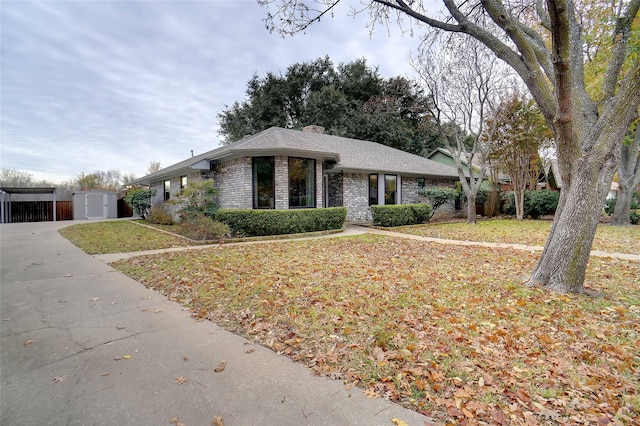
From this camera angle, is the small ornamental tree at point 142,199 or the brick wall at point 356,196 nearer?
the brick wall at point 356,196

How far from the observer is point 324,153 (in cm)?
1221

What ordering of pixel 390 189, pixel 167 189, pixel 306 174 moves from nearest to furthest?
pixel 306 174, pixel 390 189, pixel 167 189

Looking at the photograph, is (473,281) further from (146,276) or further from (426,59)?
(426,59)

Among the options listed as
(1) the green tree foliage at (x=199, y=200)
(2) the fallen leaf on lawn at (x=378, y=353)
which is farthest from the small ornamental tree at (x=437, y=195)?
(2) the fallen leaf on lawn at (x=378, y=353)

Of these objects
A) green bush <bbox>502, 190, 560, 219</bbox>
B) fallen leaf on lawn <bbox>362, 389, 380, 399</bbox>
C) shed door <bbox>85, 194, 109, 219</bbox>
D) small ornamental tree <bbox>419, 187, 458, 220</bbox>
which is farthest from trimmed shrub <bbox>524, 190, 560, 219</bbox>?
shed door <bbox>85, 194, 109, 219</bbox>

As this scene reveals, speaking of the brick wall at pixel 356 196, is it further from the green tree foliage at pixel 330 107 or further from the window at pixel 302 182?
the green tree foliage at pixel 330 107

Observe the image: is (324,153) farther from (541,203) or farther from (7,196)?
(7,196)

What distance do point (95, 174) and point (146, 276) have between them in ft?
109

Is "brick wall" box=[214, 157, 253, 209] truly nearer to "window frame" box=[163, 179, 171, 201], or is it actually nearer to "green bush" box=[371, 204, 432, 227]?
"green bush" box=[371, 204, 432, 227]

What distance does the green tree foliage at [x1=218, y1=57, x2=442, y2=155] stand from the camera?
82.1 feet

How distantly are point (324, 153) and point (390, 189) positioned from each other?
557 cm

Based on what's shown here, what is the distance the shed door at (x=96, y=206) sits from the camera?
887 inches

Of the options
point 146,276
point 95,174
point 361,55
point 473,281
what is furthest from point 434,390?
point 95,174

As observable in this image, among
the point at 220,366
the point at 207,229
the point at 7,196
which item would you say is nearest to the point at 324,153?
the point at 207,229
